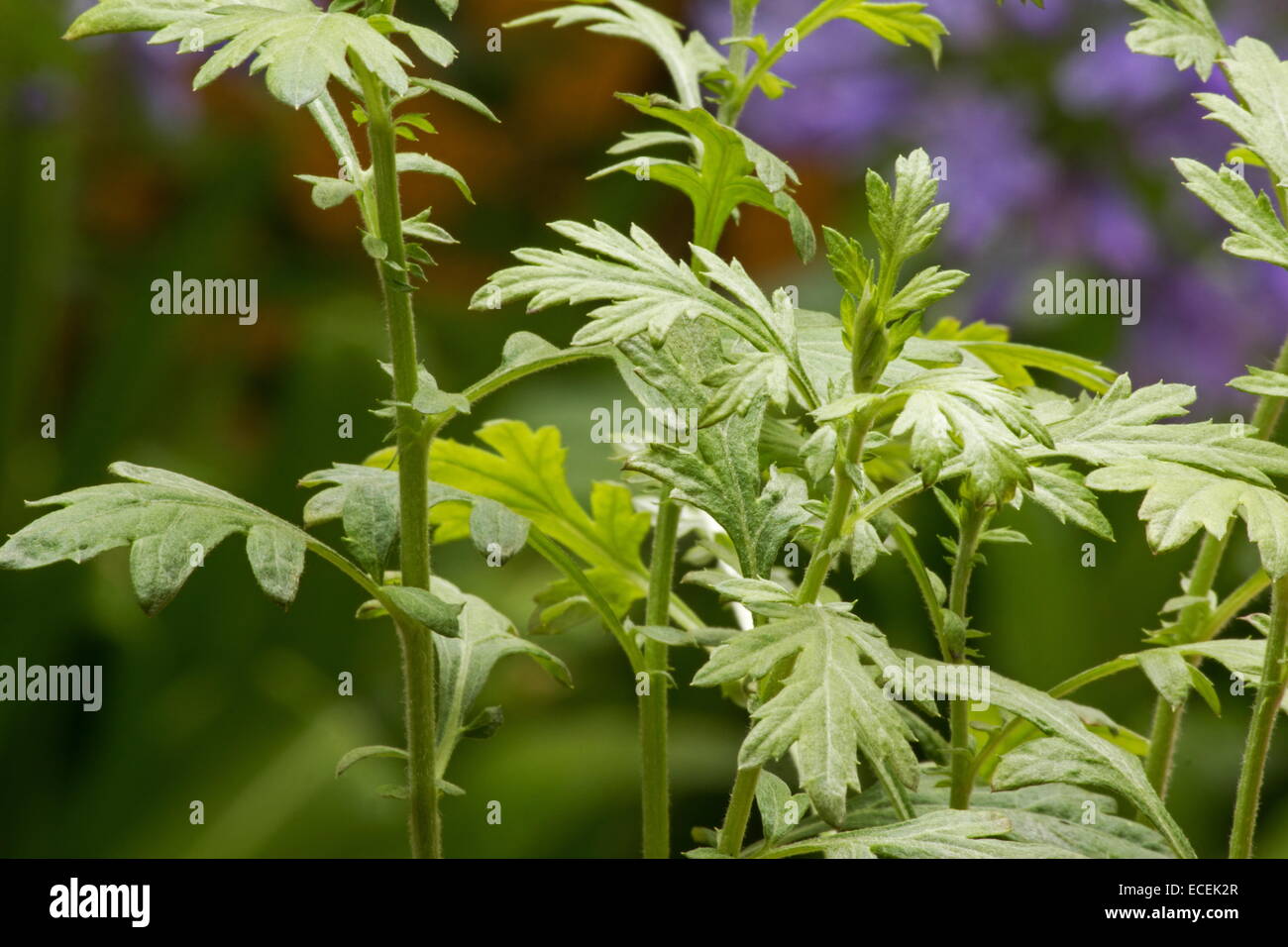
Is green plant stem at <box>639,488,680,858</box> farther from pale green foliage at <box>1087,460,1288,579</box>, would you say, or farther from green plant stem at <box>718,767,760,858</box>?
pale green foliage at <box>1087,460,1288,579</box>

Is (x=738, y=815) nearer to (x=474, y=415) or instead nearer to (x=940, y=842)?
(x=940, y=842)

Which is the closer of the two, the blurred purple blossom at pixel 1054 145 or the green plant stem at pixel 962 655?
→ the green plant stem at pixel 962 655

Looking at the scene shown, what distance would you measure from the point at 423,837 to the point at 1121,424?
27 cm

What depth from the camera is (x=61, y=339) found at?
83.2 inches

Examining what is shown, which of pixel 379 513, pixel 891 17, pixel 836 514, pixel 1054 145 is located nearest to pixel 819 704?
pixel 836 514

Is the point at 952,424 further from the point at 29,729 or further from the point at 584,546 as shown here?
the point at 29,729

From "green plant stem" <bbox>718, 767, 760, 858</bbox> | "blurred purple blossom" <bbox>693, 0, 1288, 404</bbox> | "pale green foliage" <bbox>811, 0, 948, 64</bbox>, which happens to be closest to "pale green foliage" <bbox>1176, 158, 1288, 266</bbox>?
"pale green foliage" <bbox>811, 0, 948, 64</bbox>

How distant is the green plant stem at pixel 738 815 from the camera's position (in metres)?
0.44

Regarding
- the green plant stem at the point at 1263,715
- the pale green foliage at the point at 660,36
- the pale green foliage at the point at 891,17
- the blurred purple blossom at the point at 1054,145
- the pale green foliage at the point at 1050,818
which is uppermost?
the blurred purple blossom at the point at 1054,145

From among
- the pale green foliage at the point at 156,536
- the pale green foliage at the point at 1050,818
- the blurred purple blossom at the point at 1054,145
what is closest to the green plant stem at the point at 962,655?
the pale green foliage at the point at 1050,818

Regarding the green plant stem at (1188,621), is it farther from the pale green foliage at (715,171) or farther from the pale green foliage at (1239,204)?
the pale green foliage at (715,171)

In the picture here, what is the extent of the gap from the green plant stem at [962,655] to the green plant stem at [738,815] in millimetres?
80

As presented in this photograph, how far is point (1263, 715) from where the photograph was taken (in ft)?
1.53
